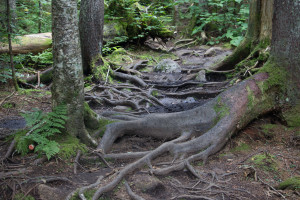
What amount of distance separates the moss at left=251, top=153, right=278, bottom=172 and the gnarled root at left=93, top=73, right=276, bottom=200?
634mm

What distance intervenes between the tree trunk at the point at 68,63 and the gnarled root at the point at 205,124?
2.49 ft

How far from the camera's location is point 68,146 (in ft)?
13.5

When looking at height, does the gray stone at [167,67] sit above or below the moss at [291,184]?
above

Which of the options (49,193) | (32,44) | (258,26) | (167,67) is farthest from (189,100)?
(32,44)

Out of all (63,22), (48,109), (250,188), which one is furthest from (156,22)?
(250,188)

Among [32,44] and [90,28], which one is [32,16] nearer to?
[32,44]

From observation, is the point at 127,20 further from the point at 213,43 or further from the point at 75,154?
the point at 75,154

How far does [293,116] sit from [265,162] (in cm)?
157

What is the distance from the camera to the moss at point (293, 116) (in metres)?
5.41

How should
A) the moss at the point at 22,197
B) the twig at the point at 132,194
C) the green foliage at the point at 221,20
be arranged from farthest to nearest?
the green foliage at the point at 221,20
the twig at the point at 132,194
the moss at the point at 22,197

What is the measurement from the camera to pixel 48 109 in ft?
24.0

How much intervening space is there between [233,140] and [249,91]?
1.06 metres

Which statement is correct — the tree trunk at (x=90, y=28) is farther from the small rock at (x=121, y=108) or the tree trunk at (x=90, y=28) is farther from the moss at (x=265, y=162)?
the moss at (x=265, y=162)

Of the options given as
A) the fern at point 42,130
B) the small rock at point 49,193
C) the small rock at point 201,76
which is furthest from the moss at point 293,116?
the small rock at point 201,76
